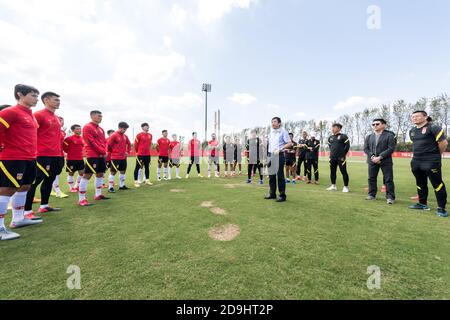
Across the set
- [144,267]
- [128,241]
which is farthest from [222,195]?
[144,267]

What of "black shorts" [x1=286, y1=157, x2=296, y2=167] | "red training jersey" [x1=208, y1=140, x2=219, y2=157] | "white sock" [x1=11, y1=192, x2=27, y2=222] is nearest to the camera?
"white sock" [x1=11, y1=192, x2=27, y2=222]

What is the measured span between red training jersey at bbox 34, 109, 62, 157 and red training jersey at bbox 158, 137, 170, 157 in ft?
18.7

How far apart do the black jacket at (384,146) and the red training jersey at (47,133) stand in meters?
8.96

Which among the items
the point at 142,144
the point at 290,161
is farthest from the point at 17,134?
the point at 290,161

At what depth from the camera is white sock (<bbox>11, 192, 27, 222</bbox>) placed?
13.6ft

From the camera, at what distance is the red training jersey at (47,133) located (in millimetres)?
4957

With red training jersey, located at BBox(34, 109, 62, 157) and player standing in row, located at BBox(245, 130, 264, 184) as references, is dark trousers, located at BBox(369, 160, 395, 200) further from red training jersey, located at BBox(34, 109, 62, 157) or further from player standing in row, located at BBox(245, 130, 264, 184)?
red training jersey, located at BBox(34, 109, 62, 157)

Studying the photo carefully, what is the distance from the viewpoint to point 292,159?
10531 millimetres

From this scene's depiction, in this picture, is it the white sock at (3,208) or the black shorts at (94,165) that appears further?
the black shorts at (94,165)

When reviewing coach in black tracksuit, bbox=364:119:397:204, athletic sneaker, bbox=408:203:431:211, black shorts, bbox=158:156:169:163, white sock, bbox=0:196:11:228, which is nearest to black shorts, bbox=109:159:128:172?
black shorts, bbox=158:156:169:163

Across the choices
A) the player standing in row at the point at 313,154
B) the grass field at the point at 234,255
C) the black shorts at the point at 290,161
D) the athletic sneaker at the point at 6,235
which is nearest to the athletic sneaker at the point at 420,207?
the grass field at the point at 234,255

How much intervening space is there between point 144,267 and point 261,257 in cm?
155

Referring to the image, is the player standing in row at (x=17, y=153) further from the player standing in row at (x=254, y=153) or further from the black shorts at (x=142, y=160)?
the player standing in row at (x=254, y=153)
